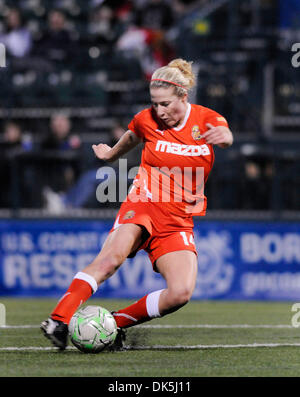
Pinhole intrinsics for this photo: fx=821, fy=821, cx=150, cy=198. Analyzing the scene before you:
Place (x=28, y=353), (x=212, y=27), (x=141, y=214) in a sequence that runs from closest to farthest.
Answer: (x=28, y=353), (x=141, y=214), (x=212, y=27)

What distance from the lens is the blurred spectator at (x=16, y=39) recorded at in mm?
14883

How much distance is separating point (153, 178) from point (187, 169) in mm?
288

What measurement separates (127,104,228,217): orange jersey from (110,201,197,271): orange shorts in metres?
0.06

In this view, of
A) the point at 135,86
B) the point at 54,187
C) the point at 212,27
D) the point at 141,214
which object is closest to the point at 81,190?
the point at 54,187

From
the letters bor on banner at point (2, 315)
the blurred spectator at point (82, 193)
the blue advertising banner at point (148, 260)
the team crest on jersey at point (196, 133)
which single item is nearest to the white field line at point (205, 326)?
the letters bor on banner at point (2, 315)

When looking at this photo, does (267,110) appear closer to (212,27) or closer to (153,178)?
(212,27)

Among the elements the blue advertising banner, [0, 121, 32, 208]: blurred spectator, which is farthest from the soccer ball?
[0, 121, 32, 208]: blurred spectator

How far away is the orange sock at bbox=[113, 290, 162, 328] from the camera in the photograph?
6.28 metres

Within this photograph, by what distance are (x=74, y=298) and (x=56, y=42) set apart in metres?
9.65

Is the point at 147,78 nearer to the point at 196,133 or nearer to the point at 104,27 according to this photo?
the point at 104,27

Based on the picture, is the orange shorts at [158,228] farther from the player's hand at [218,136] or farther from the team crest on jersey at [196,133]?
the player's hand at [218,136]

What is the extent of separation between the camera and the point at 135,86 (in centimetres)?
1328

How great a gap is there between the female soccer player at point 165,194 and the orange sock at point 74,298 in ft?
0.20

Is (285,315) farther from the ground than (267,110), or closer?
closer
